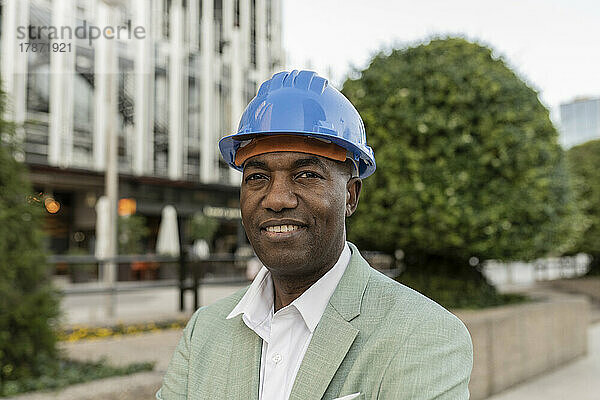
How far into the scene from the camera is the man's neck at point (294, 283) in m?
1.56

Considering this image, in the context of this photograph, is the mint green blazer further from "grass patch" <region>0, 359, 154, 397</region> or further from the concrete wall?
the concrete wall

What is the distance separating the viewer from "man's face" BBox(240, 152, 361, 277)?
144cm

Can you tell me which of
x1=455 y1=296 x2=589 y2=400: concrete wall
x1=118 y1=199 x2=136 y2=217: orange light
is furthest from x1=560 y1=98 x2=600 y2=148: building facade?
x1=118 y1=199 x2=136 y2=217: orange light

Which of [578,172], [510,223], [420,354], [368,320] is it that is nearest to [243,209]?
[368,320]

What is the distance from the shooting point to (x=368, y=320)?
1.45m

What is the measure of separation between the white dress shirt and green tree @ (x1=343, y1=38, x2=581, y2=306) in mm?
4650

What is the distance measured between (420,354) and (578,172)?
592 inches

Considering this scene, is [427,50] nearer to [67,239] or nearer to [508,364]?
[508,364]

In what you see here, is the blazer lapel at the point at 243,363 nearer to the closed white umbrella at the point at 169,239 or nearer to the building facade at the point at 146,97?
the closed white umbrella at the point at 169,239

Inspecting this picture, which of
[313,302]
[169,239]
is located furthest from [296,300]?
[169,239]

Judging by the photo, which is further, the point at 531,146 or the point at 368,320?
the point at 531,146

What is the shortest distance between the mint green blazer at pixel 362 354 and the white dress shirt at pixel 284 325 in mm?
30

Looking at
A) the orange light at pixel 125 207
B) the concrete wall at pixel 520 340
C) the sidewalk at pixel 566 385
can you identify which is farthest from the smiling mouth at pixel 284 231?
the orange light at pixel 125 207

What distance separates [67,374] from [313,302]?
3.68 m
